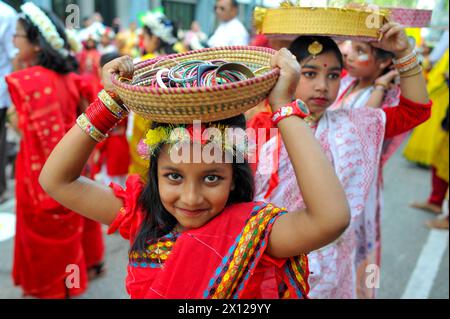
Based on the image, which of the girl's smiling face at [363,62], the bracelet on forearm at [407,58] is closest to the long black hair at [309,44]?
the bracelet on forearm at [407,58]

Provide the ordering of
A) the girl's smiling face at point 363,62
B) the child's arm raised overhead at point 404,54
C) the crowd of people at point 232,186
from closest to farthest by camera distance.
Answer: the crowd of people at point 232,186
the child's arm raised overhead at point 404,54
the girl's smiling face at point 363,62

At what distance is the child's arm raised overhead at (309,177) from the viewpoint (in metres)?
1.22

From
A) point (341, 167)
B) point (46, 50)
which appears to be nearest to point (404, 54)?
point (341, 167)

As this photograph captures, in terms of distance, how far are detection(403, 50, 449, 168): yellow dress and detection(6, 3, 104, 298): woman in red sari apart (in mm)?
4015

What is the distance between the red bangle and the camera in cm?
139

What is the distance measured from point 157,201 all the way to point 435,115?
5205 millimetres

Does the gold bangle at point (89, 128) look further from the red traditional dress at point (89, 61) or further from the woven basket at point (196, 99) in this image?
the red traditional dress at point (89, 61)

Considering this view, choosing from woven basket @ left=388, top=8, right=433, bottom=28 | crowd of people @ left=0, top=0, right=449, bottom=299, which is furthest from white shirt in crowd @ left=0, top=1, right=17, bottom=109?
woven basket @ left=388, top=8, right=433, bottom=28

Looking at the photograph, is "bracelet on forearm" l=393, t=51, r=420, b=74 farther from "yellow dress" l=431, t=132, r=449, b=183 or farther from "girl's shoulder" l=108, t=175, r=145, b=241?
"yellow dress" l=431, t=132, r=449, b=183

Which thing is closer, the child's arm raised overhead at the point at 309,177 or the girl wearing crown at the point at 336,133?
the child's arm raised overhead at the point at 309,177

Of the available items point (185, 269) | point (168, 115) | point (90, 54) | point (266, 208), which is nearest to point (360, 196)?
point (266, 208)

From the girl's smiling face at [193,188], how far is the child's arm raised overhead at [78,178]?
Result: 23 cm

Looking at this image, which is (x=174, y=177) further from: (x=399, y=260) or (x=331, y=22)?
(x=399, y=260)
